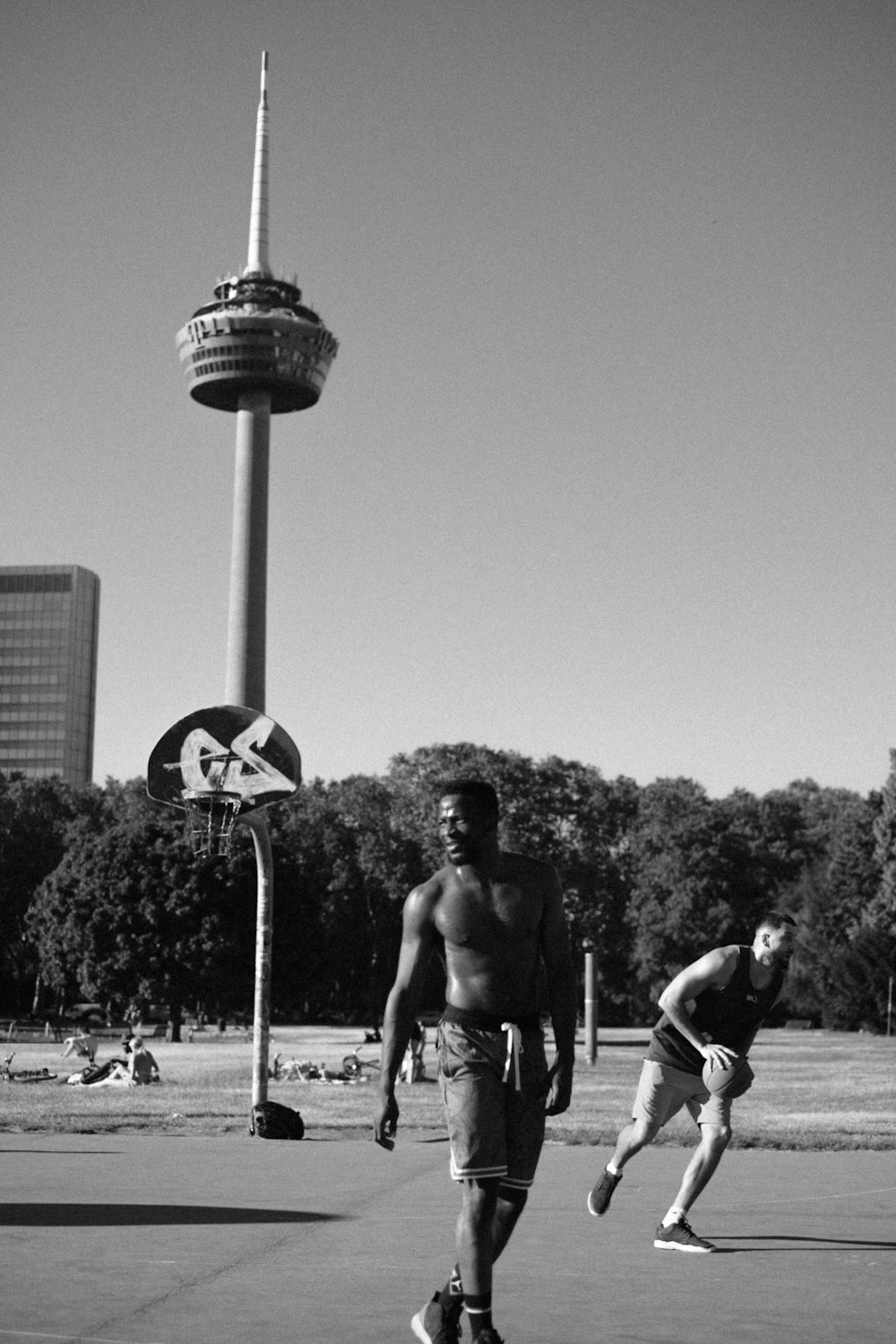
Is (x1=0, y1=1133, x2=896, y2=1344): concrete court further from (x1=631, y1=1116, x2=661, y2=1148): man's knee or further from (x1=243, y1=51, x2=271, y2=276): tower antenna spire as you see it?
(x1=243, y1=51, x2=271, y2=276): tower antenna spire

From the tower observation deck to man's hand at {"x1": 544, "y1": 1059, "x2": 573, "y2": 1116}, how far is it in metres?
118

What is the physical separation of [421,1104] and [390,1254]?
1263 cm

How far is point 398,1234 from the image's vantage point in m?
8.92

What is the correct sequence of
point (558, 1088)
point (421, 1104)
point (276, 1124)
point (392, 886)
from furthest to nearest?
point (392, 886) < point (421, 1104) < point (276, 1124) < point (558, 1088)

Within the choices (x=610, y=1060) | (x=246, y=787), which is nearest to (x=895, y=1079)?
(x=610, y=1060)

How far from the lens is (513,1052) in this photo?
6.32 m

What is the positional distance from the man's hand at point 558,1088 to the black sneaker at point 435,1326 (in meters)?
0.84

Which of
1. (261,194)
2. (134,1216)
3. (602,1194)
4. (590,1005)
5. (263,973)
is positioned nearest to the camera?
(602,1194)

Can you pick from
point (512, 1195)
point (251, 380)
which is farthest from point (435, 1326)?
point (251, 380)

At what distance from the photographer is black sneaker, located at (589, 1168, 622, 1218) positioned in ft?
30.5

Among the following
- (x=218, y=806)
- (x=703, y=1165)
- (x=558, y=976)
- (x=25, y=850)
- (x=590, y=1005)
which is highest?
(x=25, y=850)

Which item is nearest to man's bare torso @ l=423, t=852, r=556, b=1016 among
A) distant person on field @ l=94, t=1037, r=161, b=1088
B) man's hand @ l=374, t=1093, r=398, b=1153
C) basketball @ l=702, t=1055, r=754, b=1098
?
man's hand @ l=374, t=1093, r=398, b=1153

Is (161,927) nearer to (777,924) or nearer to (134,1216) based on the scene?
(134,1216)

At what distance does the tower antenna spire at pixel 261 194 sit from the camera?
433 ft
